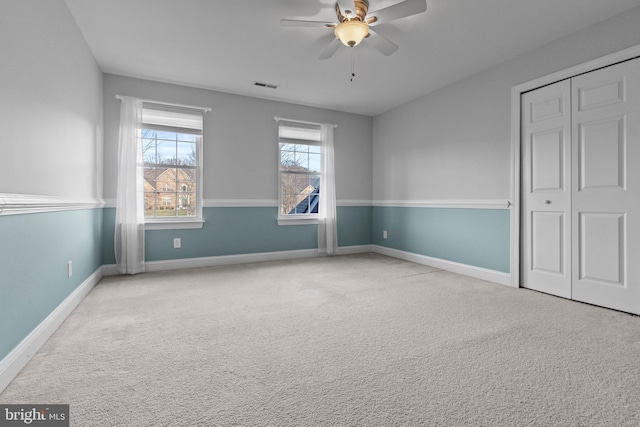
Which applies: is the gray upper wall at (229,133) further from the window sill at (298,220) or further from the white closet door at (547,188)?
the white closet door at (547,188)

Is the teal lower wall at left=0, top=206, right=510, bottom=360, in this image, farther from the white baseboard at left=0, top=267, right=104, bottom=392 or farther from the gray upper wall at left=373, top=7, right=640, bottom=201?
the gray upper wall at left=373, top=7, right=640, bottom=201

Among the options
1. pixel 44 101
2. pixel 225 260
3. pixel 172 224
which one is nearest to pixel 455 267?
pixel 225 260

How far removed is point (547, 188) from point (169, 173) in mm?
4359

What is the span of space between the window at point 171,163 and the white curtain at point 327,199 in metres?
1.84

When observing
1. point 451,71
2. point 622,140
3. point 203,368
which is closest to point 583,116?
point 622,140

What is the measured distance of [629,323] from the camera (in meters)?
2.26

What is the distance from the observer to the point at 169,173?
13.4ft

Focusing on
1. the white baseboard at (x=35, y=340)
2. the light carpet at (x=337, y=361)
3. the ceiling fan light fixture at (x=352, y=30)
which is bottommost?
the light carpet at (x=337, y=361)

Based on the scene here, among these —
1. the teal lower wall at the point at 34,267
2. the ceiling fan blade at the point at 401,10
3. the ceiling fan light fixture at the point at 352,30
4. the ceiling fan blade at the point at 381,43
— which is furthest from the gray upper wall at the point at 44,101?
the ceiling fan blade at the point at 381,43

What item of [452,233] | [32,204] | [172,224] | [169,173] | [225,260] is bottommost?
[225,260]

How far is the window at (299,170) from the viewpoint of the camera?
15.7ft

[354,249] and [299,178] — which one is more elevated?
[299,178]

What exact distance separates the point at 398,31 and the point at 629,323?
9.65 feet

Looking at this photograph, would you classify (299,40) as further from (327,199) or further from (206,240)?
(206,240)
